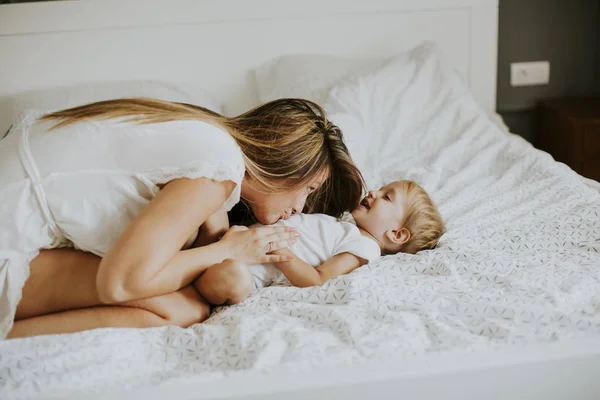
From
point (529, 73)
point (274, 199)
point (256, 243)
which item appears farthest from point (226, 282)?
point (529, 73)

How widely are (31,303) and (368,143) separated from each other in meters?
1.20

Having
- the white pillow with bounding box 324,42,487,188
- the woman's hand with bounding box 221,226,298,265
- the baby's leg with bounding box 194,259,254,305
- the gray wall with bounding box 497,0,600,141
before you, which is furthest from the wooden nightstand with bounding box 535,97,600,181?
the baby's leg with bounding box 194,259,254,305

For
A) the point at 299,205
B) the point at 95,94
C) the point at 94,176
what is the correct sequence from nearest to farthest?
the point at 94,176 → the point at 299,205 → the point at 95,94

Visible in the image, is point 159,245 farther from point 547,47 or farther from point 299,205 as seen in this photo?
point 547,47

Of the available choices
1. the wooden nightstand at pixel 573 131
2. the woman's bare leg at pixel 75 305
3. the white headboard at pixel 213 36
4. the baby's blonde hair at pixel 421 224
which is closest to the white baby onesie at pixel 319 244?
the baby's blonde hair at pixel 421 224

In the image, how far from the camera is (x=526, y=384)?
0.96 meters

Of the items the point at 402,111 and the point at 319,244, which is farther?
the point at 402,111

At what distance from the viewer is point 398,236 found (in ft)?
5.39

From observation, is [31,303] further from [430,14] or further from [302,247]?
[430,14]

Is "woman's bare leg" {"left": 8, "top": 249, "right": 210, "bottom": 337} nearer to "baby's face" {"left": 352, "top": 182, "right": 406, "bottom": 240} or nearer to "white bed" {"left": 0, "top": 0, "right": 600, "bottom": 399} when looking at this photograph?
"white bed" {"left": 0, "top": 0, "right": 600, "bottom": 399}

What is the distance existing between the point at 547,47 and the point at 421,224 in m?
1.56

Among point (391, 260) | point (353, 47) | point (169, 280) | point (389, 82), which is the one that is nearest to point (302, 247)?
point (391, 260)

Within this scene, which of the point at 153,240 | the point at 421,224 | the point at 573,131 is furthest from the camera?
the point at 573,131

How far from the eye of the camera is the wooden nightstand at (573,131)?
2.43 metres
